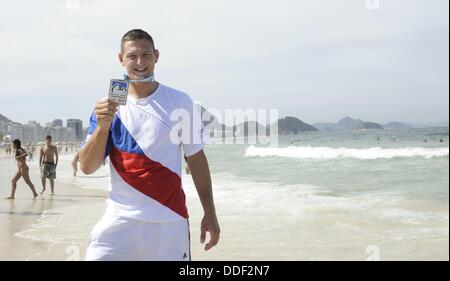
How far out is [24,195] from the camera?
12117mm

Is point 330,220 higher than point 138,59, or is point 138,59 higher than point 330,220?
point 138,59

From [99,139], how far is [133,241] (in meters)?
0.50

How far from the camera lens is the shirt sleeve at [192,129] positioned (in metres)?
2.29

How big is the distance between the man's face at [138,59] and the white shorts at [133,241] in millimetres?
707

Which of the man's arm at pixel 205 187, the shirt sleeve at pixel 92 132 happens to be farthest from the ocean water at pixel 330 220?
the shirt sleeve at pixel 92 132

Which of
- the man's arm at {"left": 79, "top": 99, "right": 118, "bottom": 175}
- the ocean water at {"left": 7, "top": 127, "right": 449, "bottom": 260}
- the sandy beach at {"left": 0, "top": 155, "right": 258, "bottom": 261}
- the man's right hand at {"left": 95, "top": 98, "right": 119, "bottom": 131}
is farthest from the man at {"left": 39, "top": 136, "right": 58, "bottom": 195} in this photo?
the man's right hand at {"left": 95, "top": 98, "right": 119, "bottom": 131}

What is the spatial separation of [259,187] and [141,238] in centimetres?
1325

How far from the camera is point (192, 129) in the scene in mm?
2314

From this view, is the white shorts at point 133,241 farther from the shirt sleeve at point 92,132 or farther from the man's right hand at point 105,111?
the man's right hand at point 105,111

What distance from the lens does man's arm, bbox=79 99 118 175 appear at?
6.77 ft

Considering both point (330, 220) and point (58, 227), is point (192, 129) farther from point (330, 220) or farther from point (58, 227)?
point (330, 220)

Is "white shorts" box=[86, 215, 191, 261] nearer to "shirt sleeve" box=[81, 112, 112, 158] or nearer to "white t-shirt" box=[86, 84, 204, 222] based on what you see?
"white t-shirt" box=[86, 84, 204, 222]

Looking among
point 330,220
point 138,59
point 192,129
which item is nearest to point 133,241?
point 192,129
